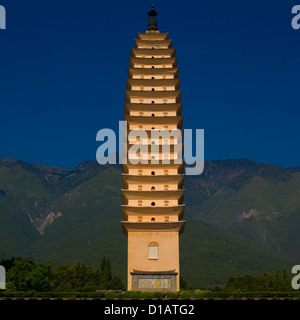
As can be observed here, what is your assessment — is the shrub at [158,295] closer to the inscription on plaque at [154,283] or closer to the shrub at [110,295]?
the inscription on plaque at [154,283]

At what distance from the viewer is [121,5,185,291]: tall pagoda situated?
53031 millimetres

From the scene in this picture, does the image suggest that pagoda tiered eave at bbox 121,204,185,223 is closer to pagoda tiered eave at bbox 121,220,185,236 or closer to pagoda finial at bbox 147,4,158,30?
pagoda tiered eave at bbox 121,220,185,236

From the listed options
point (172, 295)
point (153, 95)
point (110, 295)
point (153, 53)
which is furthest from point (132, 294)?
point (153, 53)

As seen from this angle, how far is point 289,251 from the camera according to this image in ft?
650

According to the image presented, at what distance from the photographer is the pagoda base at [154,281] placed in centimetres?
5159

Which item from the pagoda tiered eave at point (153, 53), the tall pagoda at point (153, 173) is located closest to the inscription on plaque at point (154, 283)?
the tall pagoda at point (153, 173)

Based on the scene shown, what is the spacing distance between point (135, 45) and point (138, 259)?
84.3 feet

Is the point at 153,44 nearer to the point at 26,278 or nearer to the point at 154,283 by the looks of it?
the point at 154,283

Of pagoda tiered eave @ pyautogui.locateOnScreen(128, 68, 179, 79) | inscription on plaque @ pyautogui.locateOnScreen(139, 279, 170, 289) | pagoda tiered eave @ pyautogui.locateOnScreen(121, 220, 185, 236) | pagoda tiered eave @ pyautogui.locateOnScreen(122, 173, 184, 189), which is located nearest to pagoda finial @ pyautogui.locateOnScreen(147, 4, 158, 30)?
pagoda tiered eave @ pyautogui.locateOnScreen(128, 68, 179, 79)

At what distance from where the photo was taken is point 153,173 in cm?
5719

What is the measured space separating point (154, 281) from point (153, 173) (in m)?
11.5
